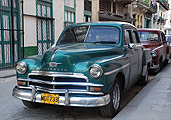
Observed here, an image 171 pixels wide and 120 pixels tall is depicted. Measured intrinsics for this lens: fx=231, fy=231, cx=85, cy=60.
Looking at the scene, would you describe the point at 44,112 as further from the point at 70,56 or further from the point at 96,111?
the point at 70,56

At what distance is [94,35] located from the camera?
199 inches

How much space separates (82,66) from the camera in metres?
3.75

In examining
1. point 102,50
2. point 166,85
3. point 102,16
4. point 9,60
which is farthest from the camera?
point 102,16

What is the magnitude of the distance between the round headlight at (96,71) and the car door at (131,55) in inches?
54.5

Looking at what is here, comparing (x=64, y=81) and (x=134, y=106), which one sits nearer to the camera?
(x=64, y=81)

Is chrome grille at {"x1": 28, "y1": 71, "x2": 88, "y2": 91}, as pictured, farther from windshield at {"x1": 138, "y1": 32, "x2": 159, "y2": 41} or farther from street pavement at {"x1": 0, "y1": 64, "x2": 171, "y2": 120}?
windshield at {"x1": 138, "y1": 32, "x2": 159, "y2": 41}

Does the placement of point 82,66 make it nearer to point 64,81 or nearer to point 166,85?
point 64,81

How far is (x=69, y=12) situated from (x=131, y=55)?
10.1 metres

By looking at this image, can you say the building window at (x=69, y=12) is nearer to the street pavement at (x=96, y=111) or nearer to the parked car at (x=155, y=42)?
the parked car at (x=155, y=42)

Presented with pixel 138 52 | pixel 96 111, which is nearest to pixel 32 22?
pixel 138 52

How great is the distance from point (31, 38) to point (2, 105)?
21.4ft

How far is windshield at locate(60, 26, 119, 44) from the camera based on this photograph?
4.96m

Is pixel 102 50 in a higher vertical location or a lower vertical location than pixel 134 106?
higher

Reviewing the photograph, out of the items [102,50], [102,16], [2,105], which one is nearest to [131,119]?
[102,50]
